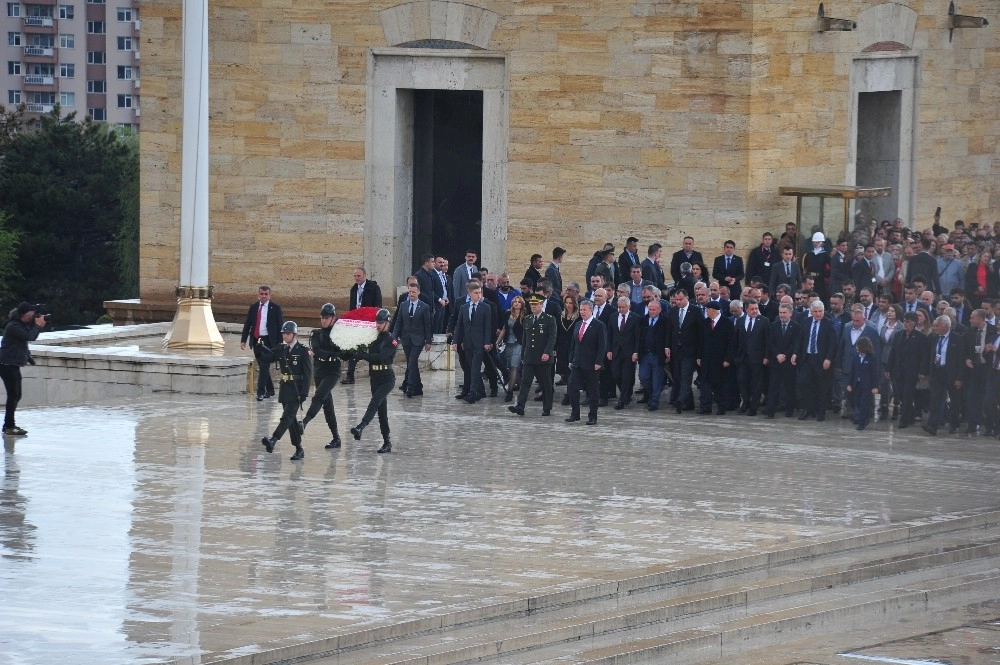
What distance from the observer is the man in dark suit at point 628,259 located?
80.3 feet

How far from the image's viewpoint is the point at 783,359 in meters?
20.7

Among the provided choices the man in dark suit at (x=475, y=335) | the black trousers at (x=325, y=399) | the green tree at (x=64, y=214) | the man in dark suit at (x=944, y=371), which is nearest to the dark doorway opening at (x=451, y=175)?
the man in dark suit at (x=475, y=335)

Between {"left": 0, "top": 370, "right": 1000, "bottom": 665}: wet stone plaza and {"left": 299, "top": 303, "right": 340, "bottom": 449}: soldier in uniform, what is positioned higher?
{"left": 299, "top": 303, "right": 340, "bottom": 449}: soldier in uniform

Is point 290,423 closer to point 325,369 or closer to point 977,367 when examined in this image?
point 325,369

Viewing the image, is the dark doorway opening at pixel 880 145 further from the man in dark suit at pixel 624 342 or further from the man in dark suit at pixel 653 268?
the man in dark suit at pixel 624 342

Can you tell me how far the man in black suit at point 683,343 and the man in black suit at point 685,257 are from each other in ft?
11.2

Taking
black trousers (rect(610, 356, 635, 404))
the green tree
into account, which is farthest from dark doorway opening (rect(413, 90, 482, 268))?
the green tree

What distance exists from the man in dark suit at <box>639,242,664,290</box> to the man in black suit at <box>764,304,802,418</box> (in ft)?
10.7

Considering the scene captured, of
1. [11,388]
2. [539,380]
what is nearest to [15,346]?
[11,388]

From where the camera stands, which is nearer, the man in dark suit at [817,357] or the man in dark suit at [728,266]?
the man in dark suit at [817,357]

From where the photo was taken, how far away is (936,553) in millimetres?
14375

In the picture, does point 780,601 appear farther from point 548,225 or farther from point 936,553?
point 548,225

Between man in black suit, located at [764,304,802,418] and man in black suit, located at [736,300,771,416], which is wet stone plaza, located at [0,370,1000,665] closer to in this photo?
man in black suit, located at [764,304,802,418]

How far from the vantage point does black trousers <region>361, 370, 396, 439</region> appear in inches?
706
